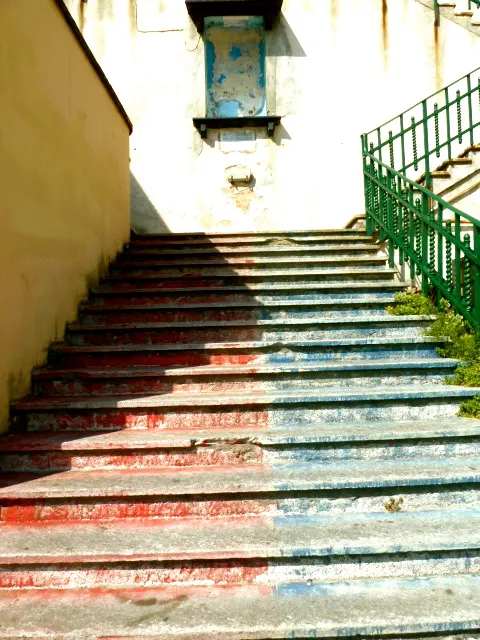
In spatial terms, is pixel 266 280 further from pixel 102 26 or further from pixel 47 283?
pixel 102 26

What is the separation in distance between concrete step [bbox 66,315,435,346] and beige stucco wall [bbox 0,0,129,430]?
0.41m

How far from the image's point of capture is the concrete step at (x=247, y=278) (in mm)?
5465

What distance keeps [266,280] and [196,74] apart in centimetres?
489

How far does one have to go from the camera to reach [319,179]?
8609 mm

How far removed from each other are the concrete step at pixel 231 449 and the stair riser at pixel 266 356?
1016 millimetres

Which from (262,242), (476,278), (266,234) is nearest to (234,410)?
(476,278)

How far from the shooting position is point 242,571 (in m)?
2.59

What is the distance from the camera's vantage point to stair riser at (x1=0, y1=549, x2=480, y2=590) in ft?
8.41

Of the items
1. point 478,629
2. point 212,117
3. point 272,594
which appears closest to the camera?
point 478,629

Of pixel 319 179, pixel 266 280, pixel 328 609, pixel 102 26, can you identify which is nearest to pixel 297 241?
pixel 266 280

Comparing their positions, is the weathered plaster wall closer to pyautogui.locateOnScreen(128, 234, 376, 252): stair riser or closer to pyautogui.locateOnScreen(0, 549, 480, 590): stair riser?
pyautogui.locateOnScreen(128, 234, 376, 252): stair riser

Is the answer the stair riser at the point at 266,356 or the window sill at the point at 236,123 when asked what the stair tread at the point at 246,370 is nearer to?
the stair riser at the point at 266,356

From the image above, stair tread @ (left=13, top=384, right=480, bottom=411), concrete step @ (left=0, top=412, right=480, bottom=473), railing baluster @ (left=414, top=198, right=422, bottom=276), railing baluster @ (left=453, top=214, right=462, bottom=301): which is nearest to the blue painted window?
railing baluster @ (left=414, top=198, right=422, bottom=276)

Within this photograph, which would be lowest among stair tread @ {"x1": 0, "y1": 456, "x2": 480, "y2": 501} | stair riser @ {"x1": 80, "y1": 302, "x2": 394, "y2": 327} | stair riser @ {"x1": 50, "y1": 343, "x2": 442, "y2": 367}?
stair tread @ {"x1": 0, "y1": 456, "x2": 480, "y2": 501}
